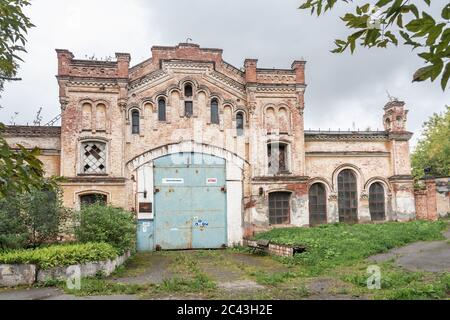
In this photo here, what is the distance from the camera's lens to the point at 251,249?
56.9ft

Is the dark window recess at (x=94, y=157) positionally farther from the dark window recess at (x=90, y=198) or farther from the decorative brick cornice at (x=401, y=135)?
Result: the decorative brick cornice at (x=401, y=135)

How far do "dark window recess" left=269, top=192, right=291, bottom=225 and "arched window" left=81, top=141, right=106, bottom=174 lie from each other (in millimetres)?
7993

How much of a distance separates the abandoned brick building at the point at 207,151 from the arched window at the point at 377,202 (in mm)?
52

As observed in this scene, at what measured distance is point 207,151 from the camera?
19.2 meters

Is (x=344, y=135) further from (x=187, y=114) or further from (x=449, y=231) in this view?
(x=187, y=114)

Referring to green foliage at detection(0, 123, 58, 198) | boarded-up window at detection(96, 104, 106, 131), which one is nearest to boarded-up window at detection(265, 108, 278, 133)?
boarded-up window at detection(96, 104, 106, 131)

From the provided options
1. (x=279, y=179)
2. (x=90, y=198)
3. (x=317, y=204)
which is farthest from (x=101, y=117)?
(x=317, y=204)

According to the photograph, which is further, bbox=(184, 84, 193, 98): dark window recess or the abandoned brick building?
bbox=(184, 84, 193, 98): dark window recess

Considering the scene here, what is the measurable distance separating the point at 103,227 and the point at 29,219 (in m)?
2.38

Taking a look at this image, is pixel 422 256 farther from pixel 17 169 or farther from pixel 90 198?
pixel 90 198

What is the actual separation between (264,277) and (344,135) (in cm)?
1205

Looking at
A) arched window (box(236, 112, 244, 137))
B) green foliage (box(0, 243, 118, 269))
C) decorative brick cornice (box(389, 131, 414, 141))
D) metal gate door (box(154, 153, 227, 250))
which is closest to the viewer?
green foliage (box(0, 243, 118, 269))

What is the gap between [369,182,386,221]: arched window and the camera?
20812 millimetres

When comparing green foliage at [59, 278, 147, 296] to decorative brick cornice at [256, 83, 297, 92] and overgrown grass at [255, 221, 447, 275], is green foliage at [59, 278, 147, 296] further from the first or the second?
decorative brick cornice at [256, 83, 297, 92]
